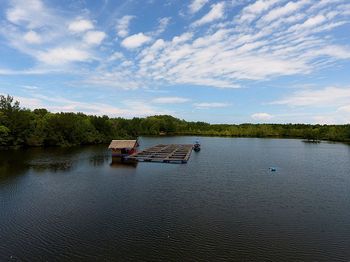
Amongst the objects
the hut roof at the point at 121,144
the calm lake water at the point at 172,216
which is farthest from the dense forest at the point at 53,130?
the calm lake water at the point at 172,216

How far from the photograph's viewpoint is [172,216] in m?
17.4

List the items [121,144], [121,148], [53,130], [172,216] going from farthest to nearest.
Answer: [53,130], [121,144], [121,148], [172,216]

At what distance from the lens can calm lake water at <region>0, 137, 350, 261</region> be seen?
42.8 feet

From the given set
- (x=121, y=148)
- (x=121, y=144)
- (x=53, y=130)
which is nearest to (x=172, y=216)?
(x=121, y=148)

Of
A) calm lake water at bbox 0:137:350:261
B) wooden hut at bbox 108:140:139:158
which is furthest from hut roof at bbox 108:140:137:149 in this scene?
calm lake water at bbox 0:137:350:261

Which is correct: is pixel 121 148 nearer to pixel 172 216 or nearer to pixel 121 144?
pixel 121 144

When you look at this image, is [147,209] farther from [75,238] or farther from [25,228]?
[25,228]

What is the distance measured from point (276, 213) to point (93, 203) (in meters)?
12.5

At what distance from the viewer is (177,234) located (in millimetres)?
14797

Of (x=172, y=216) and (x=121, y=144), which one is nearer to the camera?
(x=172, y=216)

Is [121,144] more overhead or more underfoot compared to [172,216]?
more overhead

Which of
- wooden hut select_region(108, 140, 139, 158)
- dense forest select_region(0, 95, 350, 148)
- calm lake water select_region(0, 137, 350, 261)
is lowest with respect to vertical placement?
calm lake water select_region(0, 137, 350, 261)

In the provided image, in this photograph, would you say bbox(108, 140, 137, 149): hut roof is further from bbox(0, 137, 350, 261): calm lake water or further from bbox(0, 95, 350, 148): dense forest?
bbox(0, 95, 350, 148): dense forest

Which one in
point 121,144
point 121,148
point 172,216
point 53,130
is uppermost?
point 53,130
